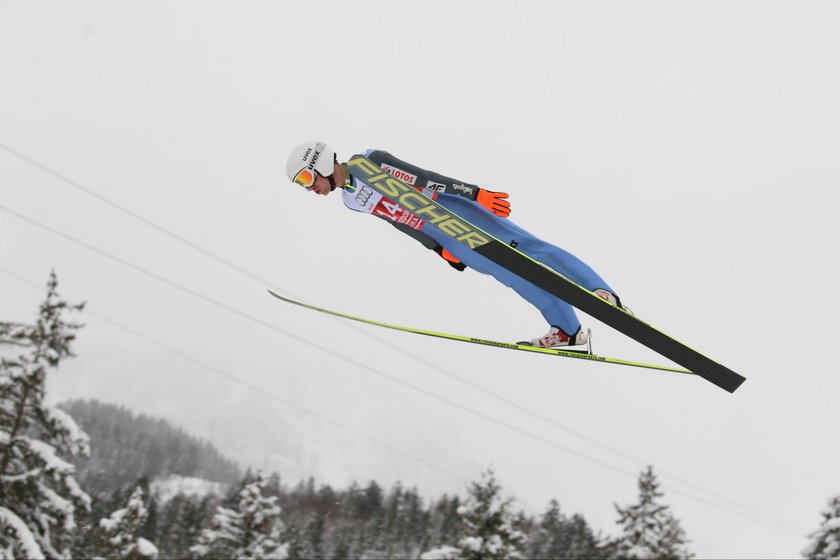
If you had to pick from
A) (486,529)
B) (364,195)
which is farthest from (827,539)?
(364,195)

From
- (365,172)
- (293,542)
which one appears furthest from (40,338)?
(293,542)

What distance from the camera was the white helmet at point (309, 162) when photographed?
6.61 metres

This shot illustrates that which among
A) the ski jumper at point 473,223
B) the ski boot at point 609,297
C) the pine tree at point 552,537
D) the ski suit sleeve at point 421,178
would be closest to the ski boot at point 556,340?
the ski jumper at point 473,223

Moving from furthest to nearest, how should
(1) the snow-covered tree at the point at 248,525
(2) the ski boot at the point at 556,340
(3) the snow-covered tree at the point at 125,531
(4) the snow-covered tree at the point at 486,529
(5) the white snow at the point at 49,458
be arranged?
(1) the snow-covered tree at the point at 248,525 < (3) the snow-covered tree at the point at 125,531 < (4) the snow-covered tree at the point at 486,529 < (5) the white snow at the point at 49,458 < (2) the ski boot at the point at 556,340

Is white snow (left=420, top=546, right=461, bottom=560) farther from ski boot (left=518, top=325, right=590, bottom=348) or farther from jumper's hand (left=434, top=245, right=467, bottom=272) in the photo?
jumper's hand (left=434, top=245, right=467, bottom=272)

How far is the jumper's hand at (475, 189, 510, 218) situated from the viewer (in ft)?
22.6

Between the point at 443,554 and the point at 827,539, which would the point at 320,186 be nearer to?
the point at 827,539

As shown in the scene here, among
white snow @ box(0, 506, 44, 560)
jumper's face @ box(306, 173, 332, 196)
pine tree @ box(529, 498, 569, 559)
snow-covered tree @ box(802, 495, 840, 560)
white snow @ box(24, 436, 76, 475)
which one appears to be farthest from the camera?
pine tree @ box(529, 498, 569, 559)

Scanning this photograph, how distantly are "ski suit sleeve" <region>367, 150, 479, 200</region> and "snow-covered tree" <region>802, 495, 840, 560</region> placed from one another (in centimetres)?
1153

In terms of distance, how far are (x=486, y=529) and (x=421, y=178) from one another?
53.5ft

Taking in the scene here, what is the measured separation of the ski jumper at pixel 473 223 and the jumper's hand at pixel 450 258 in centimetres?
10

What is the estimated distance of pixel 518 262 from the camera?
6.58m

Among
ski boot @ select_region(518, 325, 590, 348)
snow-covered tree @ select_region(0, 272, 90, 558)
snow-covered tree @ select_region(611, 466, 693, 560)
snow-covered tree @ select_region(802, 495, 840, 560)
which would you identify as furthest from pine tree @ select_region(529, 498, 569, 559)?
ski boot @ select_region(518, 325, 590, 348)

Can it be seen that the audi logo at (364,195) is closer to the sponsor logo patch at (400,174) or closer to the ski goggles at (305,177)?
the sponsor logo patch at (400,174)
